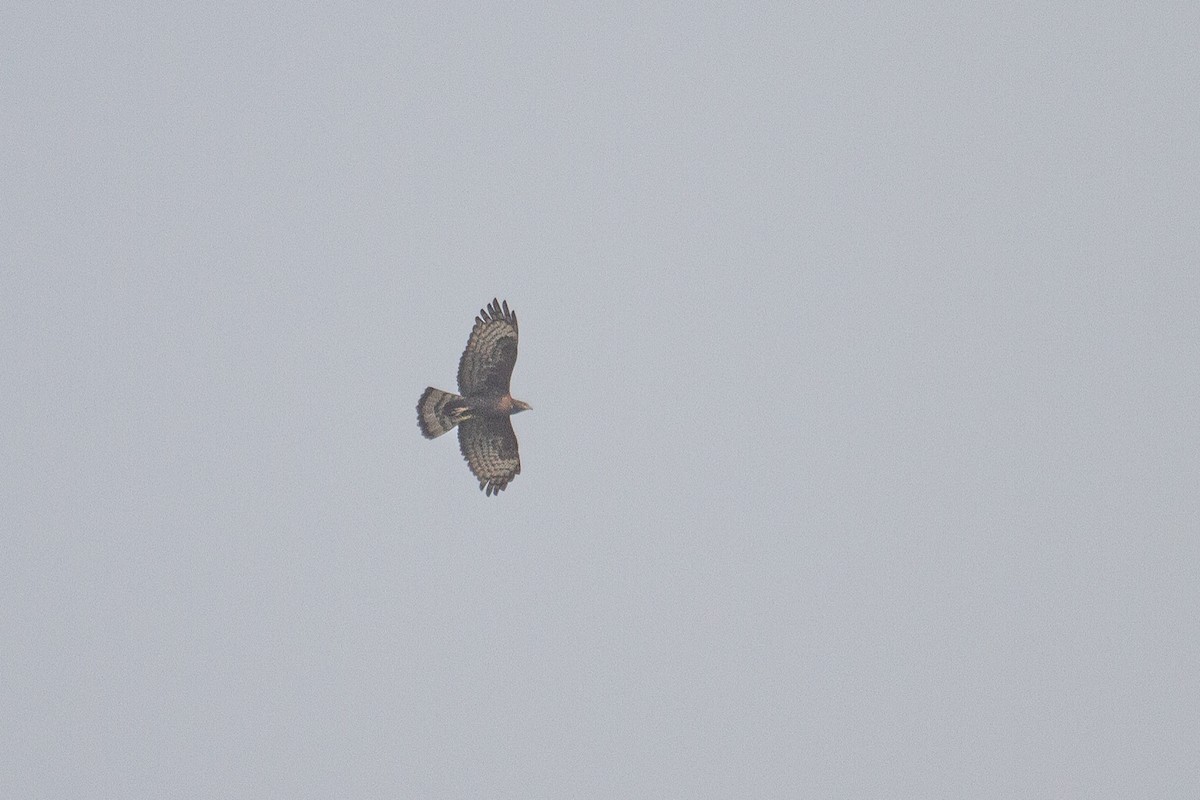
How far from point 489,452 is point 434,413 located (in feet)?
4.46

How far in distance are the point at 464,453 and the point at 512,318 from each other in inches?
114

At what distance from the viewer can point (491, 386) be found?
94.9 feet

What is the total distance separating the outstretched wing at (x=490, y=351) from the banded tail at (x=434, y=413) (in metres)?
0.50

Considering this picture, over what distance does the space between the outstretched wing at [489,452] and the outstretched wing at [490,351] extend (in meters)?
1.01

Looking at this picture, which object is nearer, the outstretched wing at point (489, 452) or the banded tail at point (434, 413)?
the banded tail at point (434, 413)

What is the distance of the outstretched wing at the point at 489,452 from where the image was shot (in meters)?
29.8

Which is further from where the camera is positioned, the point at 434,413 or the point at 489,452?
the point at 489,452

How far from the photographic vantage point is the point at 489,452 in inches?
1179

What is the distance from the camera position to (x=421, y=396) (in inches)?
1154

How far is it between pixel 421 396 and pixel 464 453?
1.41 metres

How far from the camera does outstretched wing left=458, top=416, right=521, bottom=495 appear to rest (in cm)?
2977

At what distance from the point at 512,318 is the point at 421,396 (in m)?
2.21

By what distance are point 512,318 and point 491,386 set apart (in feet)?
4.15

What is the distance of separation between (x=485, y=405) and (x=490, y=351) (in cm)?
97
